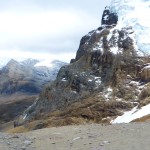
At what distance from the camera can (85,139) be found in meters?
23.7

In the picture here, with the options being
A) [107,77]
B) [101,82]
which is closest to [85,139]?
[101,82]

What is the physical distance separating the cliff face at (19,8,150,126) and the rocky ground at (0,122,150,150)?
11836 cm

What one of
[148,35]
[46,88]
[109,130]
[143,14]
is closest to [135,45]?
[148,35]

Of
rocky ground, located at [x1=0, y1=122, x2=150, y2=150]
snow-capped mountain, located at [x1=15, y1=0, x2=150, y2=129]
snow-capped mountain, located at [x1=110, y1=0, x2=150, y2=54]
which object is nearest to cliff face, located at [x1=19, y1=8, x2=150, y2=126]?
snow-capped mountain, located at [x1=15, y1=0, x2=150, y2=129]

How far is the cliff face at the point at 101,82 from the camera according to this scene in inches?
5960

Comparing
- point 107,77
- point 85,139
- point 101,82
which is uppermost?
point 107,77

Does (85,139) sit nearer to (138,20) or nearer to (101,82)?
(101,82)

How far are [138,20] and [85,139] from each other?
168m

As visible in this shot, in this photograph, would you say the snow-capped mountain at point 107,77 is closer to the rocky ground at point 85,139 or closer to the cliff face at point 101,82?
the cliff face at point 101,82

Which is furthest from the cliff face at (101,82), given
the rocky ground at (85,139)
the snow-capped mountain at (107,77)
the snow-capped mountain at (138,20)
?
the rocky ground at (85,139)

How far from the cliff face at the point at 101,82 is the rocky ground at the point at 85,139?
118m

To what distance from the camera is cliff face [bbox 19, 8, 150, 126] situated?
497ft

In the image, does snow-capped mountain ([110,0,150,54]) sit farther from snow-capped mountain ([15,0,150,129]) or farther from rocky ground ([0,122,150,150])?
rocky ground ([0,122,150,150])

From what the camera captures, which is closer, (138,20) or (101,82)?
(101,82)
